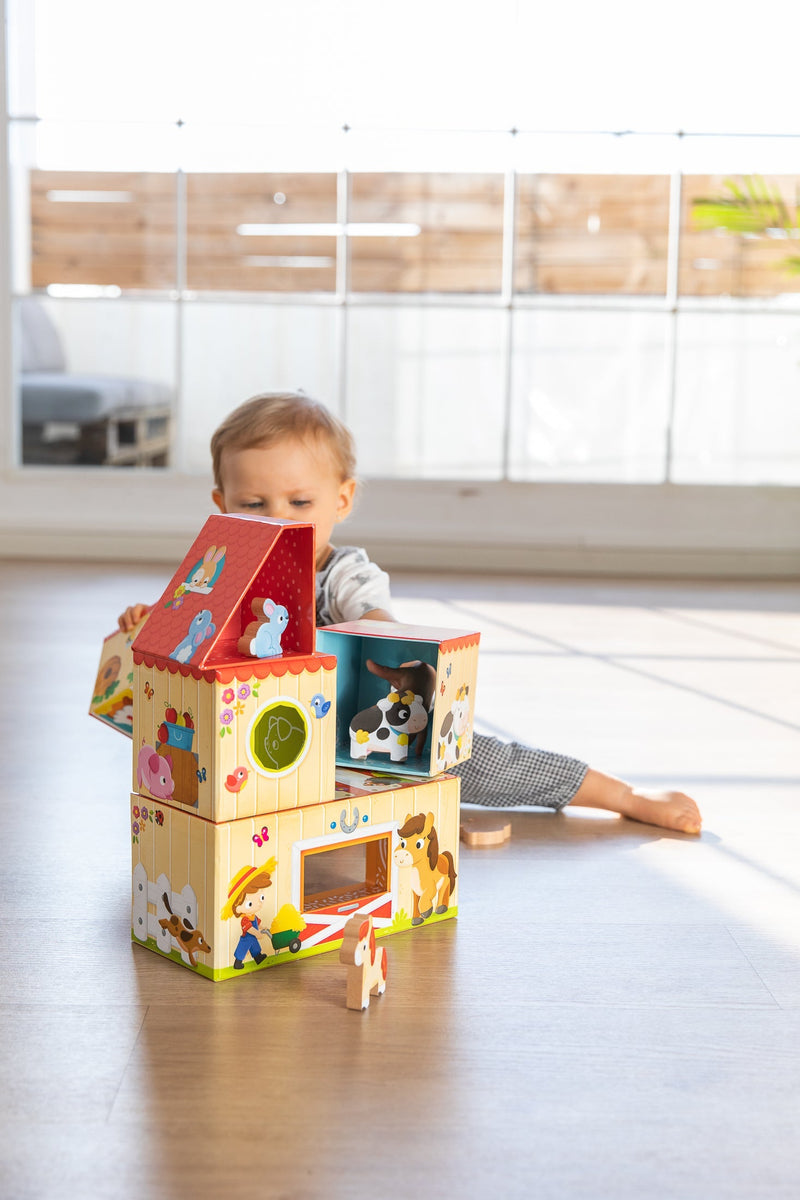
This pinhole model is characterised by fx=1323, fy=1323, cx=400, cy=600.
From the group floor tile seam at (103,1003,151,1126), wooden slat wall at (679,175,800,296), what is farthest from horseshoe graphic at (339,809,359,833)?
wooden slat wall at (679,175,800,296)

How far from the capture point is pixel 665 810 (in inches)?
62.1

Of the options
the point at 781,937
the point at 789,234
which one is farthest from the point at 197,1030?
the point at 789,234

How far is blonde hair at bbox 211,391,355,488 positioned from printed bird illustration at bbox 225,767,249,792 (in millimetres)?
537

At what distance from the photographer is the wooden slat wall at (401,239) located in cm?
363

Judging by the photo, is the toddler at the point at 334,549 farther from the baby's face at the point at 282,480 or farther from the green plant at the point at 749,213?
the green plant at the point at 749,213

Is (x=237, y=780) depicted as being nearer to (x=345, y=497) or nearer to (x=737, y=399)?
(x=345, y=497)

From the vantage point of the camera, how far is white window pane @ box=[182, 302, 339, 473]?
145 inches

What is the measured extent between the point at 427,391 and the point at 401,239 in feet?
1.39

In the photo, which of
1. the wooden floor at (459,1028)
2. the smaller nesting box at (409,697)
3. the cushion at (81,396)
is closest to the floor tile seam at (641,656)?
the wooden floor at (459,1028)

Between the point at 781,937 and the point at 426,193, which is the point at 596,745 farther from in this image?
the point at 426,193

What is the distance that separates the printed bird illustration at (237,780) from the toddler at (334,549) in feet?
1.42

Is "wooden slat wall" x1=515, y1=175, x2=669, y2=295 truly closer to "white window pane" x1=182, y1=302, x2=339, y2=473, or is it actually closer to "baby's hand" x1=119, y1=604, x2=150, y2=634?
"white window pane" x1=182, y1=302, x2=339, y2=473

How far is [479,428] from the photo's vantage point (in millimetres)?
3727

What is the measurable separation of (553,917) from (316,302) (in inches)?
105
